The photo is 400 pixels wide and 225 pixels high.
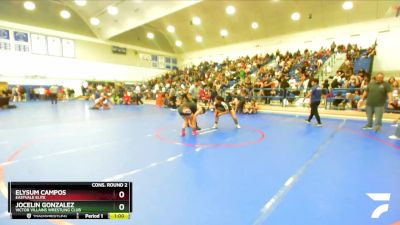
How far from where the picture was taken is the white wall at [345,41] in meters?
16.6

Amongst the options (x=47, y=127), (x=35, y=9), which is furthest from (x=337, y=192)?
(x=35, y=9)

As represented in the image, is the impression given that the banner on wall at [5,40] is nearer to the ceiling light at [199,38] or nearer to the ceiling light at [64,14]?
the ceiling light at [64,14]

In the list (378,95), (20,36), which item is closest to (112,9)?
(20,36)

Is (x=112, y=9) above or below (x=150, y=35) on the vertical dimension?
below

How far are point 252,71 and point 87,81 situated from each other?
1673cm

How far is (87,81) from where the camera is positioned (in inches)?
923

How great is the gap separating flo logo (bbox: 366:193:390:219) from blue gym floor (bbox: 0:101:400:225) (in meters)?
0.04

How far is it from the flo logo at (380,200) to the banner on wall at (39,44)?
2472cm

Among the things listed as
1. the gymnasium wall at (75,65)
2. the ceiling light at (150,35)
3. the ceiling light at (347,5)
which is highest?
the ceiling light at (150,35)

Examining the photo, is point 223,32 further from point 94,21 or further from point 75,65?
point 75,65

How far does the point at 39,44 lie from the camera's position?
20188mm

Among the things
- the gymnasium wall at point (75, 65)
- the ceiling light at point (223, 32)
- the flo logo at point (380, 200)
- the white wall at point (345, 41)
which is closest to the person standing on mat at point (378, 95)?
the flo logo at point (380, 200)
